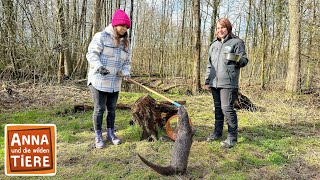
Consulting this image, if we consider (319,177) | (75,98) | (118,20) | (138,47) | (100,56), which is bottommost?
(319,177)

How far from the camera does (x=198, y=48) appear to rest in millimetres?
9617

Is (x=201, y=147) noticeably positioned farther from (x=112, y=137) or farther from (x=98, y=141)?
(x=98, y=141)

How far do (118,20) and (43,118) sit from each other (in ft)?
10.2

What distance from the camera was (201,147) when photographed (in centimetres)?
395

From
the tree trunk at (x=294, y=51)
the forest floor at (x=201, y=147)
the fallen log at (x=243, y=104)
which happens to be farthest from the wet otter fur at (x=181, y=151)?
the tree trunk at (x=294, y=51)

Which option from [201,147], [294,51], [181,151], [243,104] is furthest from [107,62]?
[294,51]

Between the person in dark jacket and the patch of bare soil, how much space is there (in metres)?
4.18

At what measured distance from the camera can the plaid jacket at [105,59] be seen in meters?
3.61

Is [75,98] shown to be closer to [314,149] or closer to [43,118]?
[43,118]

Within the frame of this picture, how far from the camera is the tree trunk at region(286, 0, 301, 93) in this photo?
28.6ft

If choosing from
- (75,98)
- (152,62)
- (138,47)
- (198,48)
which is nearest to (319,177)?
(75,98)

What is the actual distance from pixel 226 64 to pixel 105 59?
5.41 ft

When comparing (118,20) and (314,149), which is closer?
(118,20)

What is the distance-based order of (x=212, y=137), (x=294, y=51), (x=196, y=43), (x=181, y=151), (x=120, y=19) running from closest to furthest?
(x=181, y=151) < (x=120, y=19) < (x=212, y=137) < (x=294, y=51) < (x=196, y=43)
